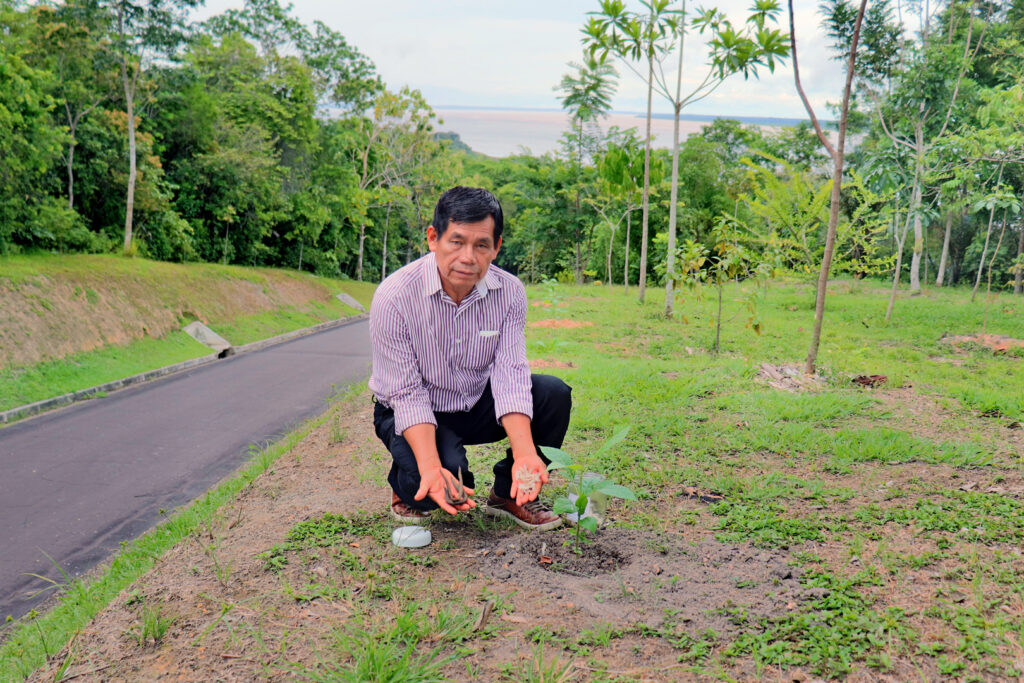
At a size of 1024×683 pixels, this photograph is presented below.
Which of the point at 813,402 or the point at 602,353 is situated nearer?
the point at 813,402

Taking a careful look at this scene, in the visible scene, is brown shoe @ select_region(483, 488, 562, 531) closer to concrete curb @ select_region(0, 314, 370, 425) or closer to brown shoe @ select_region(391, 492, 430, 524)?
brown shoe @ select_region(391, 492, 430, 524)

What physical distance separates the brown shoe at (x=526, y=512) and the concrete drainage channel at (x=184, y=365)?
7.63m

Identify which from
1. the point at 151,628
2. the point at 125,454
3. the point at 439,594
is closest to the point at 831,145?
the point at 439,594

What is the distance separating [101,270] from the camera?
14234 millimetres

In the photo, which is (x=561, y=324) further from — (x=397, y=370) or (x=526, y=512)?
(x=397, y=370)

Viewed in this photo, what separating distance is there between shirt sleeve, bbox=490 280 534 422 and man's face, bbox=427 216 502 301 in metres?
0.23

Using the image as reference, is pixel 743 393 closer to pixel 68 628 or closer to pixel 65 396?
pixel 68 628

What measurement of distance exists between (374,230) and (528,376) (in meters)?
37.8

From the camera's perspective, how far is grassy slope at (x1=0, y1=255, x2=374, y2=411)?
10.0 meters

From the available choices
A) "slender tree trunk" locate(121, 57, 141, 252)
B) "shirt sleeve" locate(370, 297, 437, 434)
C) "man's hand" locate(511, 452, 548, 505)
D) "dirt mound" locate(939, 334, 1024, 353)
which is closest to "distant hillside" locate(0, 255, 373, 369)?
"slender tree trunk" locate(121, 57, 141, 252)

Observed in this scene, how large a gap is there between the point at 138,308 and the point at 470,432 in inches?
516

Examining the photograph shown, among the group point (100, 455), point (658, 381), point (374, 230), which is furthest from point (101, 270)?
point (374, 230)

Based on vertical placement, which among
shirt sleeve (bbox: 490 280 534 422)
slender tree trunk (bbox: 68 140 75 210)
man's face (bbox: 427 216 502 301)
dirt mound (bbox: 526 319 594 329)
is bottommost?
dirt mound (bbox: 526 319 594 329)

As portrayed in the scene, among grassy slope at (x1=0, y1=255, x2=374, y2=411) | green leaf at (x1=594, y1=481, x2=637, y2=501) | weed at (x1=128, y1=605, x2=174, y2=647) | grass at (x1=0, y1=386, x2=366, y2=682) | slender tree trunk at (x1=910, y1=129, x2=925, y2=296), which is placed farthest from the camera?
slender tree trunk at (x1=910, y1=129, x2=925, y2=296)
